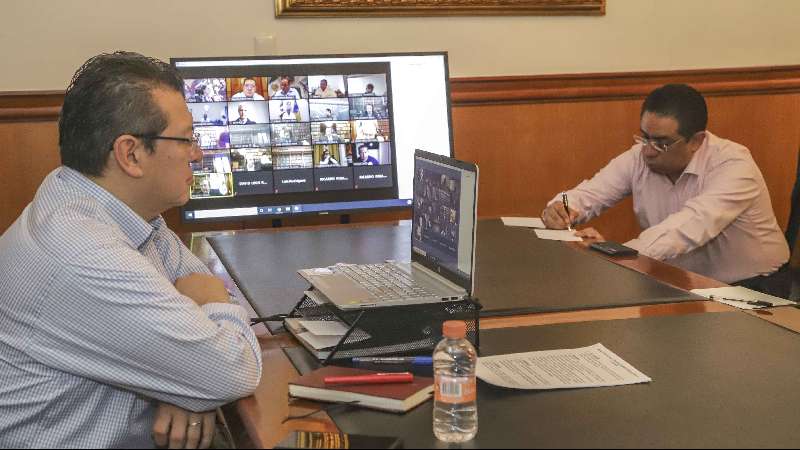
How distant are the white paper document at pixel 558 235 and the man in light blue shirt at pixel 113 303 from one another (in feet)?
3.93

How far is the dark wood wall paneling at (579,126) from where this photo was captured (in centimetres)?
368

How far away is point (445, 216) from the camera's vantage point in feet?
5.86

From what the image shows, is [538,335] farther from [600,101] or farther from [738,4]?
[738,4]

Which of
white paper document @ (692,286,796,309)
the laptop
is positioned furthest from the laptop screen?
white paper document @ (692,286,796,309)

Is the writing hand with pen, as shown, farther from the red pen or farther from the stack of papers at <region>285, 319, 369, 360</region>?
the red pen

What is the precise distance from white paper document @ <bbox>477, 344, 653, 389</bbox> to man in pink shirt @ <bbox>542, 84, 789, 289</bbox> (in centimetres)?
127

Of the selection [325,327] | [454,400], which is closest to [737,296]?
[325,327]

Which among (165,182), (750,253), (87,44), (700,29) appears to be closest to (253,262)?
(165,182)

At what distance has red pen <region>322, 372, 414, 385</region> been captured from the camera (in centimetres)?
148

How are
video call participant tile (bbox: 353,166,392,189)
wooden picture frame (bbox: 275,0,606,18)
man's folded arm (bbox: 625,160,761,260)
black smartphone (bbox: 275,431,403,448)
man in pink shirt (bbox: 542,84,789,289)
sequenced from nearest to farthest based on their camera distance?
black smartphone (bbox: 275,431,403,448) → man's folded arm (bbox: 625,160,761,260) → man in pink shirt (bbox: 542,84,789,289) → video call participant tile (bbox: 353,166,392,189) → wooden picture frame (bbox: 275,0,606,18)

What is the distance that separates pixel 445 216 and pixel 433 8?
1884 mm

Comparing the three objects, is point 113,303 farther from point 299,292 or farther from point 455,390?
point 299,292

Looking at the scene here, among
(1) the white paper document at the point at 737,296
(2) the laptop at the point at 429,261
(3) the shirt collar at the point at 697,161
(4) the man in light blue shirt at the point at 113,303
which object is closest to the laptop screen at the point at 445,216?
(2) the laptop at the point at 429,261

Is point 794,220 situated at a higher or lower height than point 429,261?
lower
